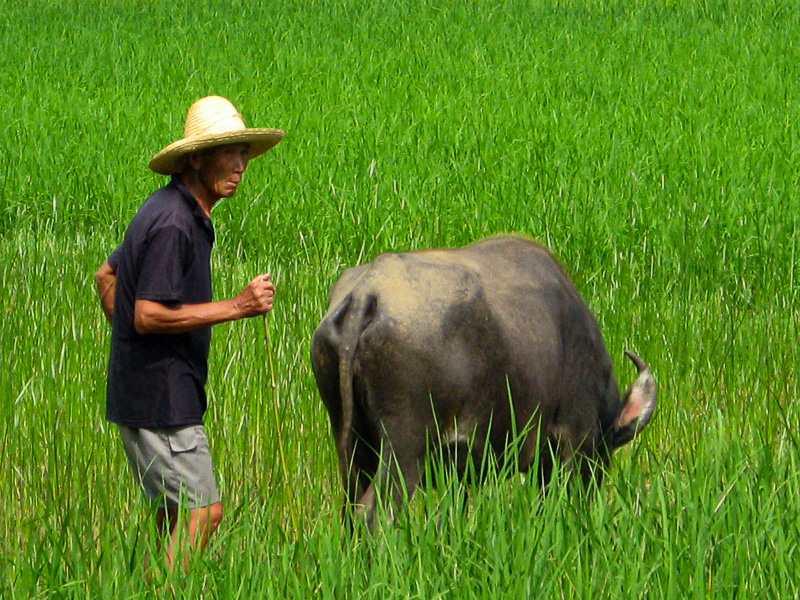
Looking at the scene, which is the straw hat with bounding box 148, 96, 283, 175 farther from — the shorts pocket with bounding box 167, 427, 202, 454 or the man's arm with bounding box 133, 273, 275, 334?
the shorts pocket with bounding box 167, 427, 202, 454

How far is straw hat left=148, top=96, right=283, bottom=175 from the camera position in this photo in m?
3.68

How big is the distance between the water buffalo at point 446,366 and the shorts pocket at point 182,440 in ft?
1.23

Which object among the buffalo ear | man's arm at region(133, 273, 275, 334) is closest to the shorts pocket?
man's arm at region(133, 273, 275, 334)

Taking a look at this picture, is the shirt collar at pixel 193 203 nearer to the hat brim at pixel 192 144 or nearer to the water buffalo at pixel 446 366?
the hat brim at pixel 192 144

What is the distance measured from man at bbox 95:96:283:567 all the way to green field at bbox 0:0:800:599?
21cm

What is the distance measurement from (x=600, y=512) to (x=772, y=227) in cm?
398

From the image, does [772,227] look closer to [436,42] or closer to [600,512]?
[600,512]

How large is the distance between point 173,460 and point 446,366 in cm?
78

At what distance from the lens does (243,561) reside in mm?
3068

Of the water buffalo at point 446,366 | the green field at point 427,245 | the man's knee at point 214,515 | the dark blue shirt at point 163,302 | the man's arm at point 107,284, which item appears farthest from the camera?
the man's arm at point 107,284

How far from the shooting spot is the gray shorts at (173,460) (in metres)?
3.66

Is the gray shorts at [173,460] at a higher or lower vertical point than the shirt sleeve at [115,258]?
lower

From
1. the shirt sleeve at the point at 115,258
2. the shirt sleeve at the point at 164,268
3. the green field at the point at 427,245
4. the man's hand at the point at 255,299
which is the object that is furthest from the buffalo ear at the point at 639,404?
the shirt sleeve at the point at 115,258

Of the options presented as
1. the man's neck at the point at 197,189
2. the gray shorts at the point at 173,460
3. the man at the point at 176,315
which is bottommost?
the gray shorts at the point at 173,460
